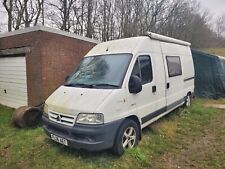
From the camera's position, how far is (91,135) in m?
4.00

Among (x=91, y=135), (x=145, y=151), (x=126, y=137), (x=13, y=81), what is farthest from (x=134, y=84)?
(x=13, y=81)

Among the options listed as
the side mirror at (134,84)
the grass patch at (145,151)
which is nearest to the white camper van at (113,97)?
the side mirror at (134,84)

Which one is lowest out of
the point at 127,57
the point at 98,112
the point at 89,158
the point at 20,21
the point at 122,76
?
the point at 89,158

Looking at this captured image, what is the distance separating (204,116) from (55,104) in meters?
5.57

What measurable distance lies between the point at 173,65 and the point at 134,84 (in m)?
2.93

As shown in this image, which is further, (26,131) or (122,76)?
(26,131)

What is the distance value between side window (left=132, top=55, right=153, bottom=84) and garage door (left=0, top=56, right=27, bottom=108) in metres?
5.43

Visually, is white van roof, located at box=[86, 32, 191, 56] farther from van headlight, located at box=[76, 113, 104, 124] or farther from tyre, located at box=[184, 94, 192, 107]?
tyre, located at box=[184, 94, 192, 107]

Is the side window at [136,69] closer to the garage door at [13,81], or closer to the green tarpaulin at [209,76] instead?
the garage door at [13,81]

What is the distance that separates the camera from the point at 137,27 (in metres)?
27.4

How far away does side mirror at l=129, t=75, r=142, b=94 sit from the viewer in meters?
4.62

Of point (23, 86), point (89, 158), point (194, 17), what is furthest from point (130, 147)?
point (194, 17)

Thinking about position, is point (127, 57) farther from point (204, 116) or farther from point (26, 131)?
point (204, 116)

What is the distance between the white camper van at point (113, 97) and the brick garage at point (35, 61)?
3.07 m
